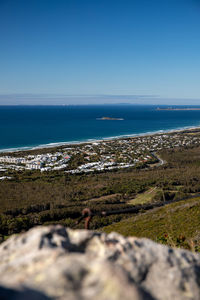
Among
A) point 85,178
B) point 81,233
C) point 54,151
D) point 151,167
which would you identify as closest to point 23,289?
point 81,233

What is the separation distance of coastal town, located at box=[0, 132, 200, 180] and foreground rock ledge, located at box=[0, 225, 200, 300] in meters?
33.7

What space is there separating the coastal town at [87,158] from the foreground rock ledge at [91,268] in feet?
110

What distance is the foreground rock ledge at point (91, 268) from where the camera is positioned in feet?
6.01

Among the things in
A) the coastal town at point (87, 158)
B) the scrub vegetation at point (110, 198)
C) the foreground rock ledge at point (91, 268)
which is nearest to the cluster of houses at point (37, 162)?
the coastal town at point (87, 158)

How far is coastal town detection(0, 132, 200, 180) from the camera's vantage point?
39381mm

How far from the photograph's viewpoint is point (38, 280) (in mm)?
1924

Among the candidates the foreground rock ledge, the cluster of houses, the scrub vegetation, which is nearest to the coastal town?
the cluster of houses

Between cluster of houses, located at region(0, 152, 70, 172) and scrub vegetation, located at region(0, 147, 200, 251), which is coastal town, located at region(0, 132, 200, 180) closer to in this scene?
cluster of houses, located at region(0, 152, 70, 172)

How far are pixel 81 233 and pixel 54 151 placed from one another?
50066 millimetres

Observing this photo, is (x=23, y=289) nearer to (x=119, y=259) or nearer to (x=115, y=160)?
(x=119, y=259)

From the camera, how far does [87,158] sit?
46.0 m

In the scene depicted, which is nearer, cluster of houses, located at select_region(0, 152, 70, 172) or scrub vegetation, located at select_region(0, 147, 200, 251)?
scrub vegetation, located at select_region(0, 147, 200, 251)

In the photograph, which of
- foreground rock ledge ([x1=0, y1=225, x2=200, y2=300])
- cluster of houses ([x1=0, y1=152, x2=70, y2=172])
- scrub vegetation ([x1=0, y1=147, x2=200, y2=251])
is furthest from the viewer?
cluster of houses ([x1=0, y1=152, x2=70, y2=172])

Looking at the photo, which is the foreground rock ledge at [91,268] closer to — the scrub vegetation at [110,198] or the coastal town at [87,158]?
the scrub vegetation at [110,198]
